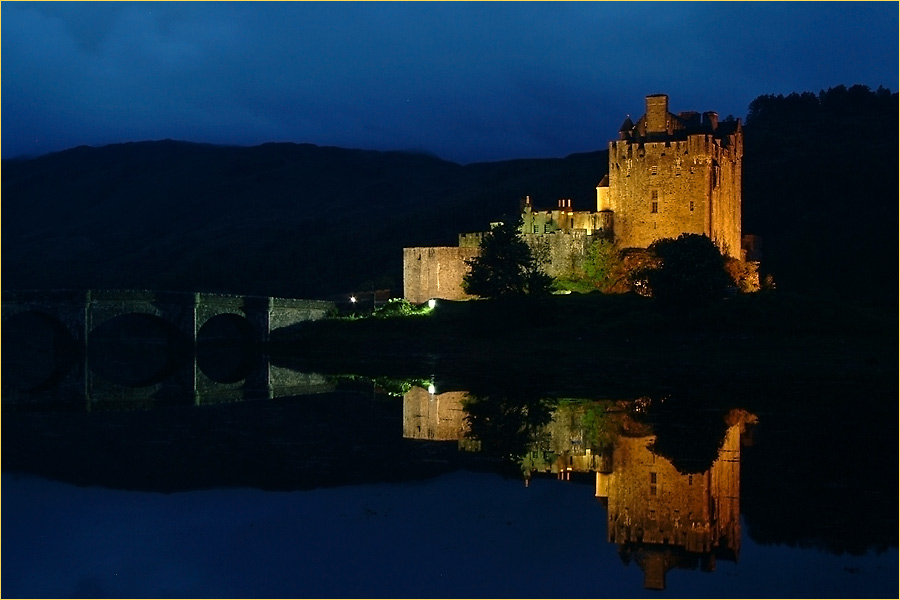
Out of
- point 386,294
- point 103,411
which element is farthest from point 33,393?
point 386,294

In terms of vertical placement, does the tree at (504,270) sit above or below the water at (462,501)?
above

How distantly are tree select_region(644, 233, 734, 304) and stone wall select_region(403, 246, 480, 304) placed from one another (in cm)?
1386

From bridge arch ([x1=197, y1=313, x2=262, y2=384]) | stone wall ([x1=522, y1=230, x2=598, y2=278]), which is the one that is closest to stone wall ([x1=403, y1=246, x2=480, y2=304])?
stone wall ([x1=522, y1=230, x2=598, y2=278])

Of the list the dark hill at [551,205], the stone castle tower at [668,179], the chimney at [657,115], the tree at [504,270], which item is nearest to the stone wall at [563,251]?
the stone castle tower at [668,179]

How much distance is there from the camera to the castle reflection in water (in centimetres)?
1959

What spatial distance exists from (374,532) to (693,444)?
10.4m

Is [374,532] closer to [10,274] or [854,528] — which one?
[854,528]

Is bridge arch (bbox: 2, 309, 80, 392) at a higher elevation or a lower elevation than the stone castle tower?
lower

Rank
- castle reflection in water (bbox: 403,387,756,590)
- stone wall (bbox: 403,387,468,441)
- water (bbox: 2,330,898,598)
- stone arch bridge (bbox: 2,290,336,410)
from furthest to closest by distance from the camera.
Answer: stone arch bridge (bbox: 2,290,336,410) → stone wall (bbox: 403,387,468,441) → castle reflection in water (bbox: 403,387,756,590) → water (bbox: 2,330,898,598)

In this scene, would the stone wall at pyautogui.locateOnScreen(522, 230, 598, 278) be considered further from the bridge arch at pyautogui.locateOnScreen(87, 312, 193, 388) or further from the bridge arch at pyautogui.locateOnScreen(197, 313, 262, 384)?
the bridge arch at pyautogui.locateOnScreen(87, 312, 193, 388)

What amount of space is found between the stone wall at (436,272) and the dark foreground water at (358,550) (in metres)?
51.2

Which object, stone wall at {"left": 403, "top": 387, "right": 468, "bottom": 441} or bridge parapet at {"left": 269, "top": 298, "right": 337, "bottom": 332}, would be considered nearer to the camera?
stone wall at {"left": 403, "top": 387, "right": 468, "bottom": 441}

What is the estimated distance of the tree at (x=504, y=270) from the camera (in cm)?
6762

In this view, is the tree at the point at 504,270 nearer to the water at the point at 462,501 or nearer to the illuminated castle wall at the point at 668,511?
the water at the point at 462,501
